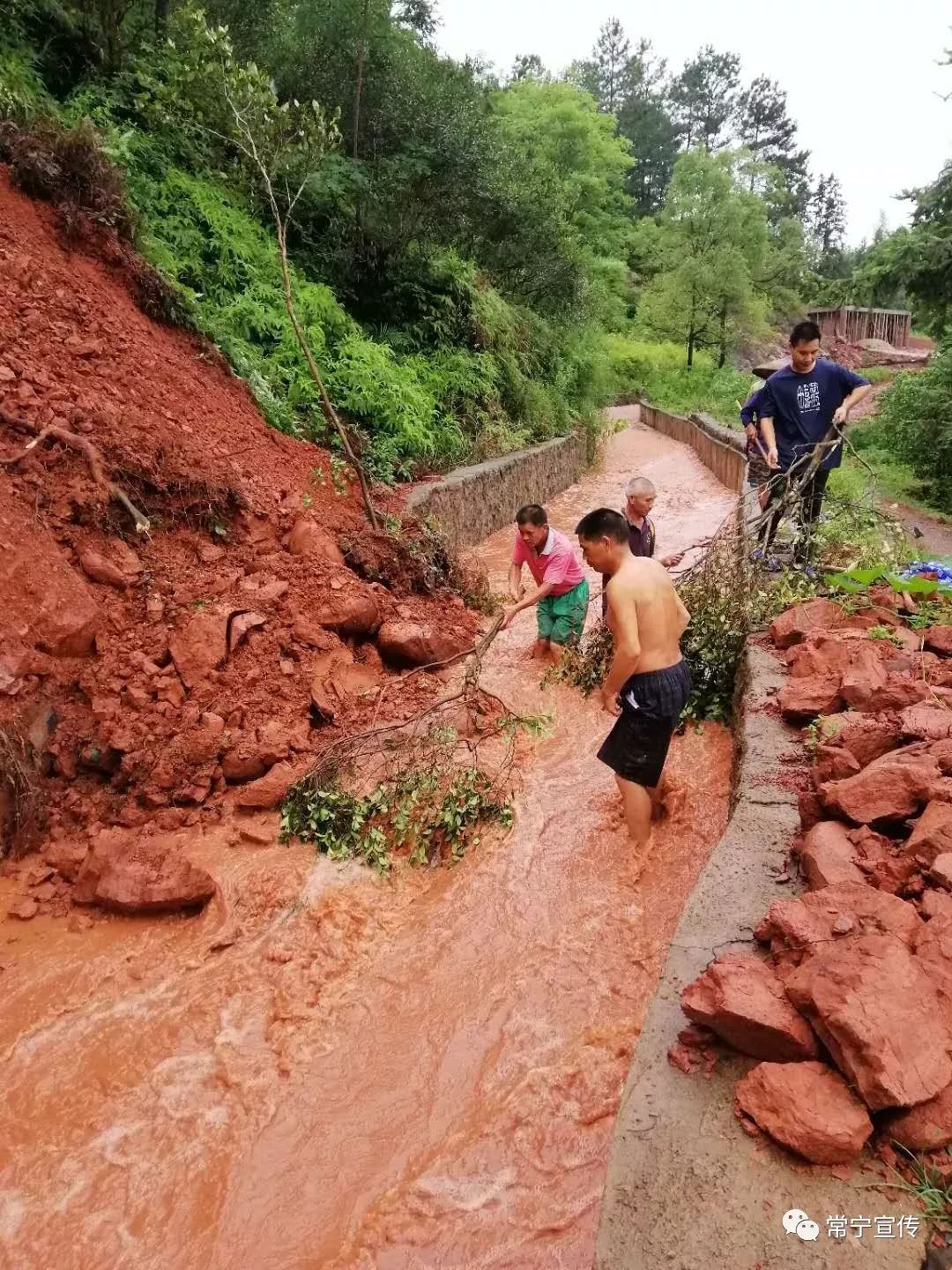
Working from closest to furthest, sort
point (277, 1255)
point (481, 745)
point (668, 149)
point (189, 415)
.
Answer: point (277, 1255)
point (481, 745)
point (189, 415)
point (668, 149)

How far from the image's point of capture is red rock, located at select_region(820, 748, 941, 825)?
271 cm

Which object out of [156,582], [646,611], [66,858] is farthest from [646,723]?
[156,582]

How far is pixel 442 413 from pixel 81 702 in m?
7.40

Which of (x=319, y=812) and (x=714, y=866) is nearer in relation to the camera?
(x=714, y=866)

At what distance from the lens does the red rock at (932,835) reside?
246 centimetres

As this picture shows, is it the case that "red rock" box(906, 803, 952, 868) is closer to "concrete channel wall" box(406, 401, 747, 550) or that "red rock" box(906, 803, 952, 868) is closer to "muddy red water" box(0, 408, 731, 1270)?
"muddy red water" box(0, 408, 731, 1270)

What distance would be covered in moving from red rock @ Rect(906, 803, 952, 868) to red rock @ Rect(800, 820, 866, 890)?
19cm

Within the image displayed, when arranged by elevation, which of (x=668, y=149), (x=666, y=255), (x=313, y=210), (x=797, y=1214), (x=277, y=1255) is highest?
(x=668, y=149)

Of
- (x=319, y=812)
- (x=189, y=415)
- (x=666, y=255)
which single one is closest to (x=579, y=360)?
(x=189, y=415)

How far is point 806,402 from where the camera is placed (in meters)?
5.87

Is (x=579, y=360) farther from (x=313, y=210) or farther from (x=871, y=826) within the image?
(x=871, y=826)

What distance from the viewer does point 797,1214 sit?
179cm

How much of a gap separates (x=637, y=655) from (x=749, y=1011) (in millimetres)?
1835

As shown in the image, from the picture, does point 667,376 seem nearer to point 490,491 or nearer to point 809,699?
point 490,491
